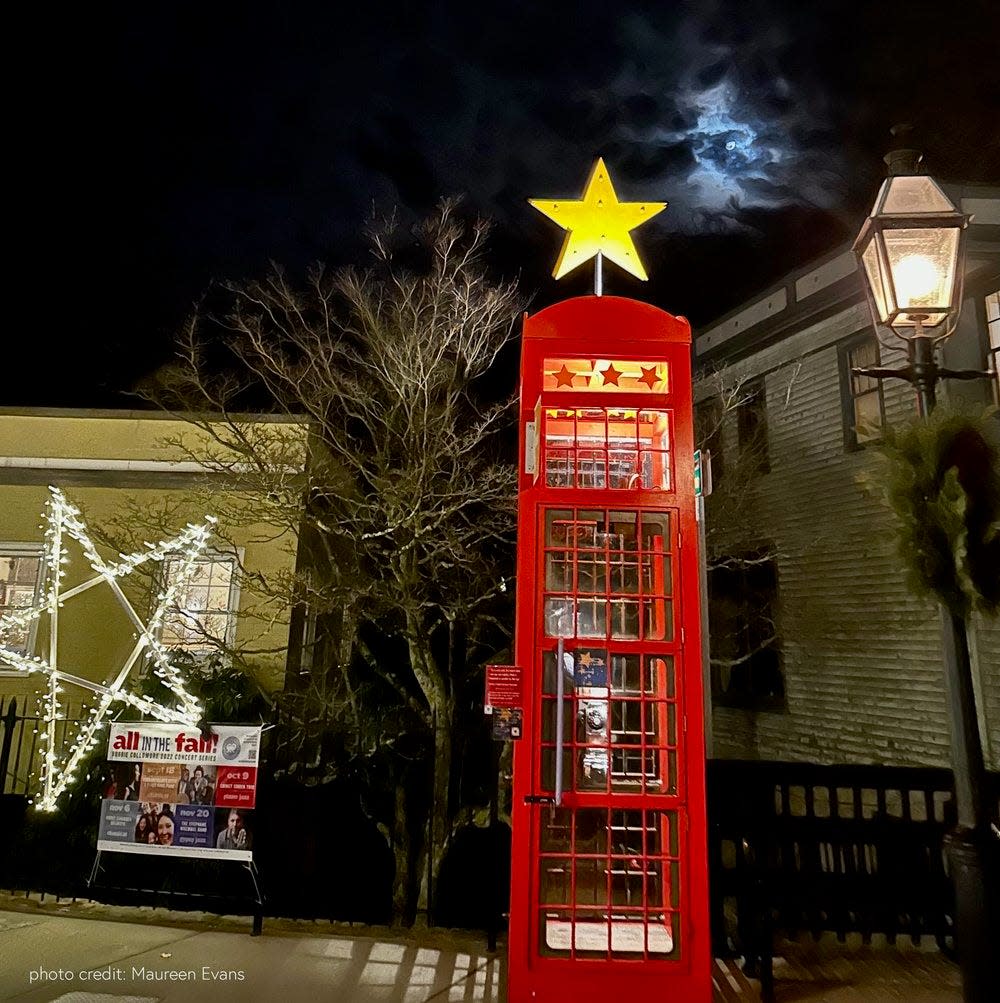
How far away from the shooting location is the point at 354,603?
848 cm

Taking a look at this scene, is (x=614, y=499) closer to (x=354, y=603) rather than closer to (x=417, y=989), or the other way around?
(x=417, y=989)

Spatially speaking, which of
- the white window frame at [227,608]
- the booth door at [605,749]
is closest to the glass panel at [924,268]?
the booth door at [605,749]

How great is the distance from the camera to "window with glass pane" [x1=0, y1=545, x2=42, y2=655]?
33.7ft

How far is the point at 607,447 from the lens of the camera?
524 centimetres

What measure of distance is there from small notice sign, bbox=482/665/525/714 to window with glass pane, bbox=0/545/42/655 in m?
8.56

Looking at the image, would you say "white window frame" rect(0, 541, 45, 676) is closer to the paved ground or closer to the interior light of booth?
the paved ground

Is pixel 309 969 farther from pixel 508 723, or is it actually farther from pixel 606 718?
pixel 606 718

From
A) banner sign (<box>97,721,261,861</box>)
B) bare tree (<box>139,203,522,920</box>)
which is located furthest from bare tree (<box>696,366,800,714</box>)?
banner sign (<box>97,721,261,861</box>)

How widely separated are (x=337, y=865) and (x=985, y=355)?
10517mm

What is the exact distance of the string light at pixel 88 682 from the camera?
7676mm

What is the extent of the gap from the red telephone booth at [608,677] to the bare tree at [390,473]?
2767 mm

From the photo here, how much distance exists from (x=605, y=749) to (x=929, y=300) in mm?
3372

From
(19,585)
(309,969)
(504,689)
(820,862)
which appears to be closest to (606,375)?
(504,689)

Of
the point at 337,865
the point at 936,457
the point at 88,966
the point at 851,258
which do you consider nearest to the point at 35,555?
the point at 337,865
